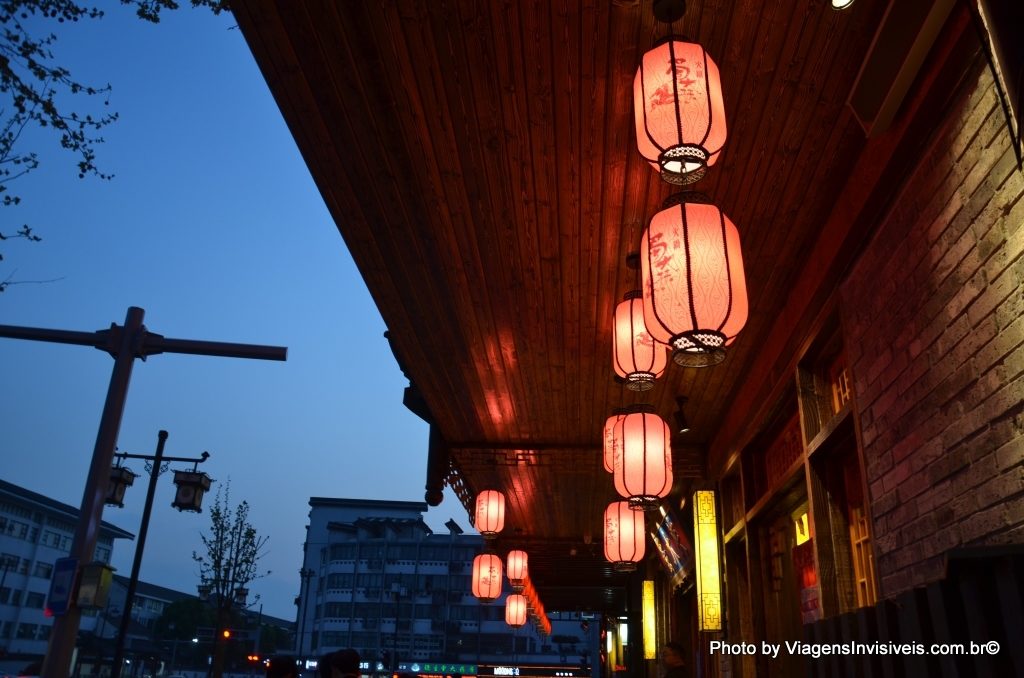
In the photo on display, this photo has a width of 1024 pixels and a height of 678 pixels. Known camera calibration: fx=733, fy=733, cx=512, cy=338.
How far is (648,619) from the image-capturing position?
17.2 meters

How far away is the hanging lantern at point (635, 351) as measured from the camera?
6.13 m

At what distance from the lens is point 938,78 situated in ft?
11.5

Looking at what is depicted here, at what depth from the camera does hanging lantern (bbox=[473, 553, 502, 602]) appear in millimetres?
17172

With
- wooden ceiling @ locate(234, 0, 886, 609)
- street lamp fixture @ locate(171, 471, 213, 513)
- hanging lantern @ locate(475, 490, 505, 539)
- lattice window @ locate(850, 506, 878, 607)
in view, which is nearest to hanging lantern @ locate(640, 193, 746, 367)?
wooden ceiling @ locate(234, 0, 886, 609)

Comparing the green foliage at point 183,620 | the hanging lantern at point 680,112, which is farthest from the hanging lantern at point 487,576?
the green foliage at point 183,620

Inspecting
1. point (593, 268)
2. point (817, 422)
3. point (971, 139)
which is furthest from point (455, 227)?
point (971, 139)

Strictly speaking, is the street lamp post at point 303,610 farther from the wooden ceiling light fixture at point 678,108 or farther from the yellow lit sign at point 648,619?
the wooden ceiling light fixture at point 678,108

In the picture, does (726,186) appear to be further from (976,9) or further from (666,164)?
(976,9)

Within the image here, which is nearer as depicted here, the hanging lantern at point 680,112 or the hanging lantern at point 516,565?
the hanging lantern at point 680,112

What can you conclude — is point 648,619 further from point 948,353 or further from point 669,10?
point 669,10

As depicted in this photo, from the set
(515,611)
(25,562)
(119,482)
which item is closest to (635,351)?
(119,482)

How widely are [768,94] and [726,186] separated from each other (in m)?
0.93

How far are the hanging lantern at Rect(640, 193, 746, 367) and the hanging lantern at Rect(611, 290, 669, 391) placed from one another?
1.87 m

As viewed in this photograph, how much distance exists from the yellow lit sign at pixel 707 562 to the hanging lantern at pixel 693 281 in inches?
245
